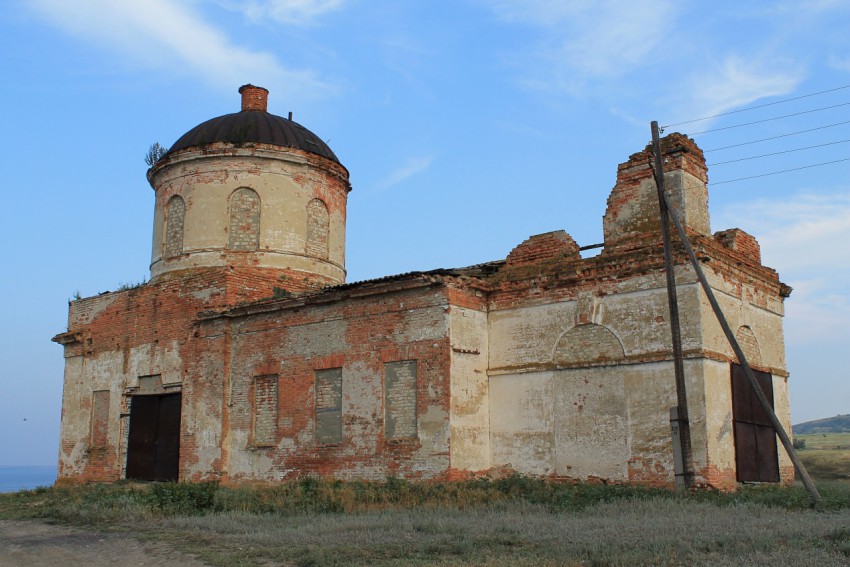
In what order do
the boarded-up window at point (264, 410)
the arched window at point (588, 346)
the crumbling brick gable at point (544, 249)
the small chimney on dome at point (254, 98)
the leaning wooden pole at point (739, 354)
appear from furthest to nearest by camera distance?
the small chimney on dome at point (254, 98) → the boarded-up window at point (264, 410) → the crumbling brick gable at point (544, 249) → the arched window at point (588, 346) → the leaning wooden pole at point (739, 354)

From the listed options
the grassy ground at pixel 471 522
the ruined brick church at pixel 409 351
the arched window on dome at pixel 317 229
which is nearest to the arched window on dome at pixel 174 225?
the ruined brick church at pixel 409 351

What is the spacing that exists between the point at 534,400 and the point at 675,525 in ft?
19.2

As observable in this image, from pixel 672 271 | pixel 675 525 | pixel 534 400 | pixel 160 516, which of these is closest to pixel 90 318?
pixel 160 516

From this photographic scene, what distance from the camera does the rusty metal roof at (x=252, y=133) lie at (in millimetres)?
20016

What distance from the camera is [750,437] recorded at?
14203 millimetres

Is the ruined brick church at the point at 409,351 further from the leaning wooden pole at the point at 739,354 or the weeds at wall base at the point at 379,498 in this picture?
the leaning wooden pole at the point at 739,354

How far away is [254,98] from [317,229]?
4156mm

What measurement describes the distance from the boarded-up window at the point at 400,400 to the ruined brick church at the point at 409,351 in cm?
3

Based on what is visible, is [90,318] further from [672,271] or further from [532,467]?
[672,271]

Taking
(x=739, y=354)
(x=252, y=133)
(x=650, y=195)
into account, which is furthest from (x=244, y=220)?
(x=739, y=354)

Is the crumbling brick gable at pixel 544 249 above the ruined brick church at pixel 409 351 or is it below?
above

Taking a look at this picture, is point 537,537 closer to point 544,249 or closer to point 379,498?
point 379,498

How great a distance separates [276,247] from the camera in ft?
64.1

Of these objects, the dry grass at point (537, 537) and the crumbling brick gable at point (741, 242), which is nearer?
the dry grass at point (537, 537)
